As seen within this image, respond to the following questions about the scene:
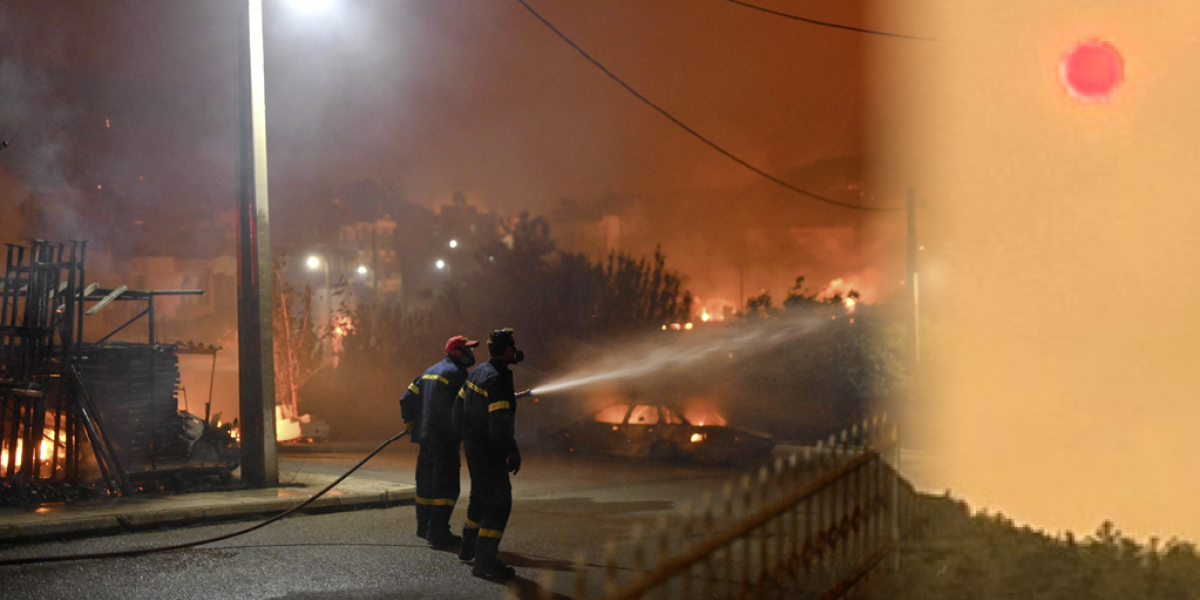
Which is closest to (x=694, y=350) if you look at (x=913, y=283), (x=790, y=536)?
(x=913, y=283)

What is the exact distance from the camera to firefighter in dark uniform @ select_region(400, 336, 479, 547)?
7.27 meters

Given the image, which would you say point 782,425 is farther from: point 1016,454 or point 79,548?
point 79,548

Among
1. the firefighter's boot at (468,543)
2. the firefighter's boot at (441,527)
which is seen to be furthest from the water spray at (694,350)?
the firefighter's boot at (468,543)

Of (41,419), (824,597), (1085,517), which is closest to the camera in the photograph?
(824,597)

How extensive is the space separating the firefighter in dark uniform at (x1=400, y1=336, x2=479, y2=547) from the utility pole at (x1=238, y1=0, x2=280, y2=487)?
3.22m

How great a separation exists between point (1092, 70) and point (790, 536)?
13637 mm

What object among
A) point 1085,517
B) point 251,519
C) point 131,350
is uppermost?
point 131,350

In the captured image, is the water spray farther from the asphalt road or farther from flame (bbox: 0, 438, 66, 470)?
the asphalt road

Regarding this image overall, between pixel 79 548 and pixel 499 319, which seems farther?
pixel 499 319

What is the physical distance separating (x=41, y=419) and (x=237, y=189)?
317 centimetres

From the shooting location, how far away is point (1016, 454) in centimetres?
1661

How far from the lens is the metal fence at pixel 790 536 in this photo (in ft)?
9.59

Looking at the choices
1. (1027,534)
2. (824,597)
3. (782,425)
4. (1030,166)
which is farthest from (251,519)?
(782,425)

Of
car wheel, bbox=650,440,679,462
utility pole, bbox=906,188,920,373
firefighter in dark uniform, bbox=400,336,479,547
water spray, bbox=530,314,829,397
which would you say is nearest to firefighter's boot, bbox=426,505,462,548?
firefighter in dark uniform, bbox=400,336,479,547
